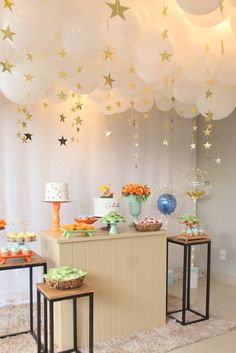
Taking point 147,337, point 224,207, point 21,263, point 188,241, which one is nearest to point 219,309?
point 188,241

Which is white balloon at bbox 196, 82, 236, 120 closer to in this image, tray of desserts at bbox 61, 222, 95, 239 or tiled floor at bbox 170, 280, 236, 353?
tray of desserts at bbox 61, 222, 95, 239

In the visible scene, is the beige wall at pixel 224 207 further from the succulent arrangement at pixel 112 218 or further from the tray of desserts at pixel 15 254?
the tray of desserts at pixel 15 254

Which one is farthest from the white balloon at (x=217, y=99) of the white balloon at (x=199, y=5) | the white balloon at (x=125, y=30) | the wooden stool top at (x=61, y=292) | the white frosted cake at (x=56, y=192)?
the wooden stool top at (x=61, y=292)

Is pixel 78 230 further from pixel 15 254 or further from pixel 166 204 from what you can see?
pixel 166 204

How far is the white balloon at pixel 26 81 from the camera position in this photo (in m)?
2.36

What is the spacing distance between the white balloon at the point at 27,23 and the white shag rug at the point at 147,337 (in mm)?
1987

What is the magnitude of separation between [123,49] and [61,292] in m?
1.49

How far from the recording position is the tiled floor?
255 cm

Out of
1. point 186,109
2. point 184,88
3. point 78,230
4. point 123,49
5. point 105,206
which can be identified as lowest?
point 78,230

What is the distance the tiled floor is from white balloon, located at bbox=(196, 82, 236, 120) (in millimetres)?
1716

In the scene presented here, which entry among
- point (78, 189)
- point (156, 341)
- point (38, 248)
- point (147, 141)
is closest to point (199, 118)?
point (147, 141)

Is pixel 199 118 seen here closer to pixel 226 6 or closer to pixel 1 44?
pixel 226 6

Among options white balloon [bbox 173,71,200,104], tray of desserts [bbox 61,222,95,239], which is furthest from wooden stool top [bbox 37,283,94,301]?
white balloon [bbox 173,71,200,104]

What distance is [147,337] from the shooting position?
8.94 ft
